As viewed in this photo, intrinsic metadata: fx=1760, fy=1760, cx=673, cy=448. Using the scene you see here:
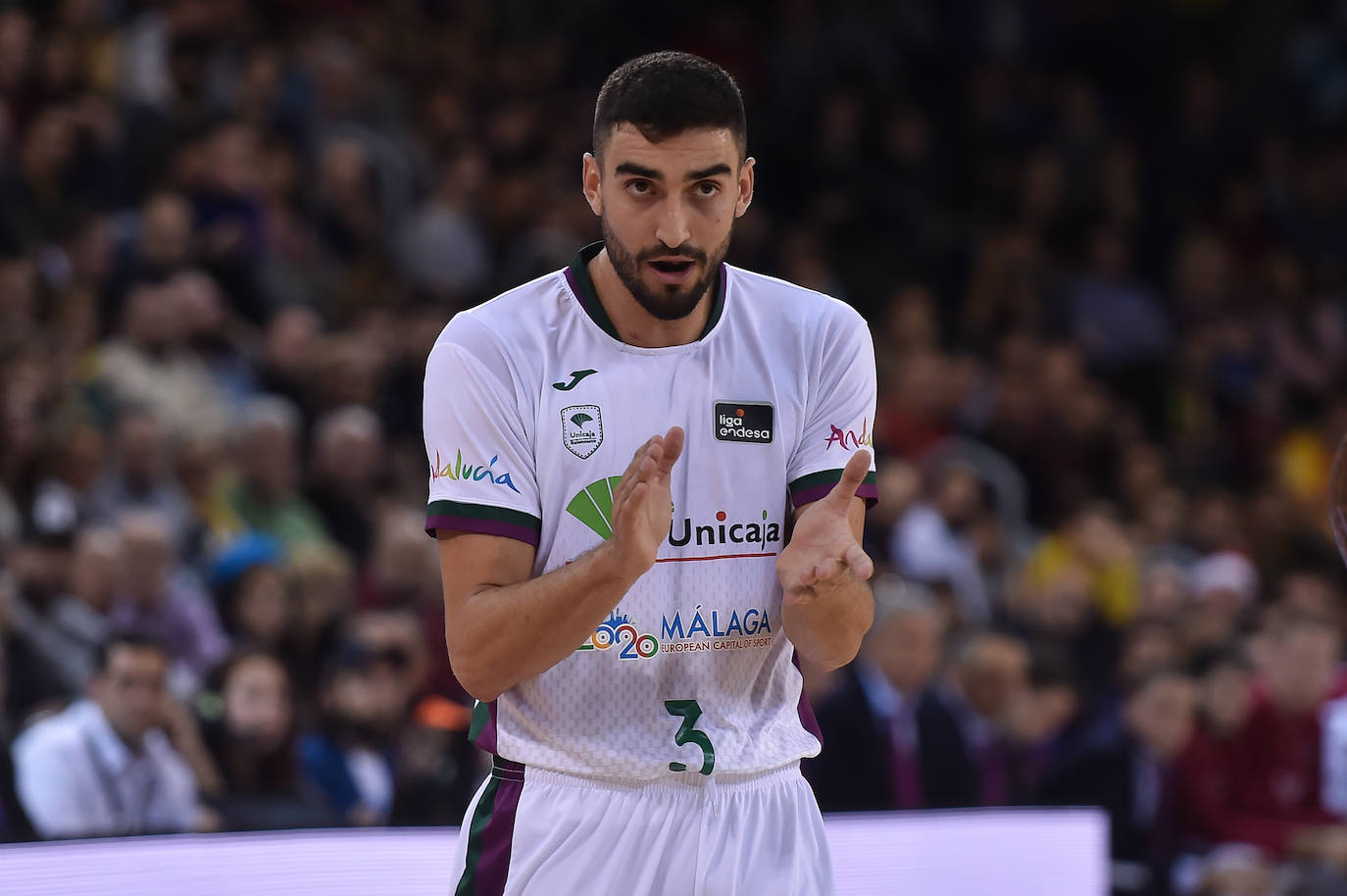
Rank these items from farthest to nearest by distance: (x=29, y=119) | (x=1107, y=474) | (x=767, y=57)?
(x=767, y=57) → (x=1107, y=474) → (x=29, y=119)


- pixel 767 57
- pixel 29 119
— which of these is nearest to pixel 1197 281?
pixel 767 57

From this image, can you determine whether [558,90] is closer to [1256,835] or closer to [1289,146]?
[1289,146]

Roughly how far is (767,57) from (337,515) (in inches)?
281

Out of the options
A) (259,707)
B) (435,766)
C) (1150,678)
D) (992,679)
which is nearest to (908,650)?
(992,679)

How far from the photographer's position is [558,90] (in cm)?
1360

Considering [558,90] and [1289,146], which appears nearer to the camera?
[558,90]

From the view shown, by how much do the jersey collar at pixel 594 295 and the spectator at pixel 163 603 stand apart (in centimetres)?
491

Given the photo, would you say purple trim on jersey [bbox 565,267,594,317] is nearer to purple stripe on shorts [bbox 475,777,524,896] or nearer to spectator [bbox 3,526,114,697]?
purple stripe on shorts [bbox 475,777,524,896]

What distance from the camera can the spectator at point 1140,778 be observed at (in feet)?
28.3

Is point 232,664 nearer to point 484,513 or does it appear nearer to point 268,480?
point 268,480

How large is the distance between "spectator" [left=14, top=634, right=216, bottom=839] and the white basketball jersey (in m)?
3.74

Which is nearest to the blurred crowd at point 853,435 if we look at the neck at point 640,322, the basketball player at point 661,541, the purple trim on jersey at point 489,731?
the purple trim on jersey at point 489,731

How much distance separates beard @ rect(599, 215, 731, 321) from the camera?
10.5 feet

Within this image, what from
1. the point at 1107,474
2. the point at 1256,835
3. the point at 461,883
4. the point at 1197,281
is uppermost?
the point at 1197,281
